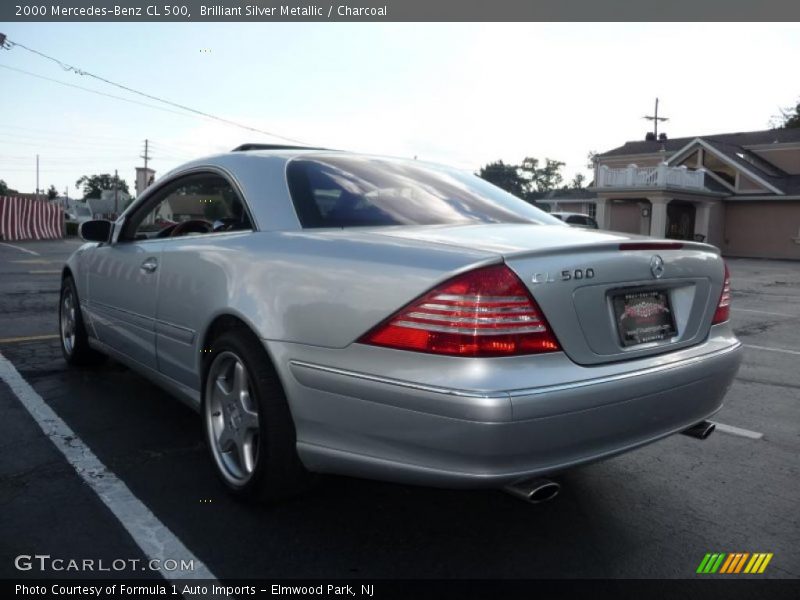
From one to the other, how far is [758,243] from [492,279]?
1355 inches

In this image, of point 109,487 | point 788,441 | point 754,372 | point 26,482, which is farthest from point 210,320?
point 754,372

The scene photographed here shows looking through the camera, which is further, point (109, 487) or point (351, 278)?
point (109, 487)

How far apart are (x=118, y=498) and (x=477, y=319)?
5.80 feet

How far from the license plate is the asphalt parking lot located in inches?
21.8

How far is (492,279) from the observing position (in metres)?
2.26

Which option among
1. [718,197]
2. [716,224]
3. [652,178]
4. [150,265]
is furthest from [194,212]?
[716,224]

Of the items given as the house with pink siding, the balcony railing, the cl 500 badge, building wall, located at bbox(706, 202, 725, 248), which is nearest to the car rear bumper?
the cl 500 badge

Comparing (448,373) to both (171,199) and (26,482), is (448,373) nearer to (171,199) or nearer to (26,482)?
(26,482)

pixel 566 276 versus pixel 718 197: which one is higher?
pixel 718 197

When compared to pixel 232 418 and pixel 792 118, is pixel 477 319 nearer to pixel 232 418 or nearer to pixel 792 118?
pixel 232 418

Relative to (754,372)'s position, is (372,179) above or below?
above

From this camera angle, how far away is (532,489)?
2270 mm

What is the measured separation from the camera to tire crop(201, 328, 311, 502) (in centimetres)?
266

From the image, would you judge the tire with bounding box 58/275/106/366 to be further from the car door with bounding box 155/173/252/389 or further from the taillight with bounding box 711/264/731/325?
the taillight with bounding box 711/264/731/325
